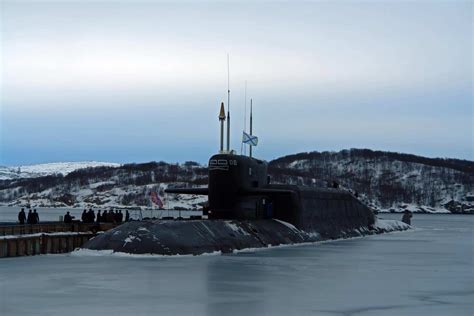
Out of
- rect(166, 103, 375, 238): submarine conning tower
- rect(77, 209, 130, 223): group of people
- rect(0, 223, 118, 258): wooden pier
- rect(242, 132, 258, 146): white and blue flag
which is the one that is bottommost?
rect(0, 223, 118, 258): wooden pier

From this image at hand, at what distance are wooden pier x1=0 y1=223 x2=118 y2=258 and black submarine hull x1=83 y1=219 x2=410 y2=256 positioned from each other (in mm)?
2703

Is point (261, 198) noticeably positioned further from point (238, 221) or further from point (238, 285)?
point (238, 285)

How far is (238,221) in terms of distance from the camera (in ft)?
101

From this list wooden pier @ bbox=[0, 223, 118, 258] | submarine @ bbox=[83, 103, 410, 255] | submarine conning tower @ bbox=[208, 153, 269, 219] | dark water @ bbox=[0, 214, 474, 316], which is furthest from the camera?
submarine conning tower @ bbox=[208, 153, 269, 219]

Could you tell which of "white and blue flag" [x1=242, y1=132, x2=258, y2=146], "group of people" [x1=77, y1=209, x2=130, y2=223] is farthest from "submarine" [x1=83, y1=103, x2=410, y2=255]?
"group of people" [x1=77, y1=209, x2=130, y2=223]

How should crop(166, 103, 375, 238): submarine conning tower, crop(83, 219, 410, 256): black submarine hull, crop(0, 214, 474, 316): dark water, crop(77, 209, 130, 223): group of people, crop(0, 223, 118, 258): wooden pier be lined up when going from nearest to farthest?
crop(0, 214, 474, 316): dark water → crop(83, 219, 410, 256): black submarine hull → crop(0, 223, 118, 258): wooden pier → crop(166, 103, 375, 238): submarine conning tower → crop(77, 209, 130, 223): group of people

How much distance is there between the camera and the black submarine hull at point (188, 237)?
25188 mm

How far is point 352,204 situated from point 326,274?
25.2 m

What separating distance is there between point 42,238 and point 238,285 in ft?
41.0

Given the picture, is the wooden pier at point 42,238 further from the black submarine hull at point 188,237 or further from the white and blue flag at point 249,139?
the white and blue flag at point 249,139

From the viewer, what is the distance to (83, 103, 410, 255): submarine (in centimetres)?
2572

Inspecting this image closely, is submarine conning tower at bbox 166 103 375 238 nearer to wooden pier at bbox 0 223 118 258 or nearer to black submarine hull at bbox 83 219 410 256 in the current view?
black submarine hull at bbox 83 219 410 256

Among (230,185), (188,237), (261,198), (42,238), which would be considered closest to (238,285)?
(188,237)

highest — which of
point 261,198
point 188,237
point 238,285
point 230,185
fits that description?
point 230,185
